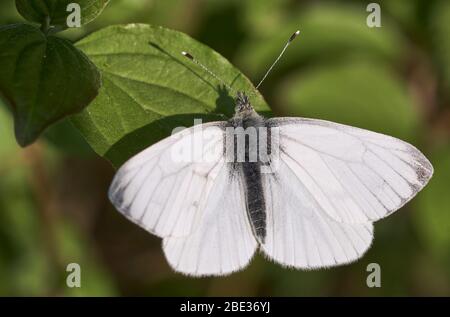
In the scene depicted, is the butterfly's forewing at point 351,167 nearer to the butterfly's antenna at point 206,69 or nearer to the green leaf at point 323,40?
the butterfly's antenna at point 206,69

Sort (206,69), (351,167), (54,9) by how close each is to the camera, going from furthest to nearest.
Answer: (351,167) < (206,69) < (54,9)

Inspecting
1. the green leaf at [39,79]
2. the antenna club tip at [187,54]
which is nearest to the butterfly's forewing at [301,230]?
the antenna club tip at [187,54]

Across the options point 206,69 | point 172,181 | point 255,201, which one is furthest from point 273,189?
point 206,69

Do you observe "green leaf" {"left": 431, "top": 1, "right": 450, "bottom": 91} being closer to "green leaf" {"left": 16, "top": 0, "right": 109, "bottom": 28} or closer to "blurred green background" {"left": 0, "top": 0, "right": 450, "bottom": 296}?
"blurred green background" {"left": 0, "top": 0, "right": 450, "bottom": 296}

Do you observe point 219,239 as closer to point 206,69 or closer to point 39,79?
point 206,69

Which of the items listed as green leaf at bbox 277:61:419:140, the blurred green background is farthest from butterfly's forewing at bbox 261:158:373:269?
green leaf at bbox 277:61:419:140
